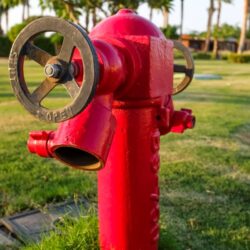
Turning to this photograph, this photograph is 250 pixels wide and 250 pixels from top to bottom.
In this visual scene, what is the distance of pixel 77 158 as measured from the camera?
1.42 meters

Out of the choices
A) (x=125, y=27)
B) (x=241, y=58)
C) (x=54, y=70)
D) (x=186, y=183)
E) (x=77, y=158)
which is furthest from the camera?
(x=241, y=58)

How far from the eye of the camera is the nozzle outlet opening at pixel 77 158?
1387 mm

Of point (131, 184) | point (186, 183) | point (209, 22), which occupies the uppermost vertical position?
point (209, 22)

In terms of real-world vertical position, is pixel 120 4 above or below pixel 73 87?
above

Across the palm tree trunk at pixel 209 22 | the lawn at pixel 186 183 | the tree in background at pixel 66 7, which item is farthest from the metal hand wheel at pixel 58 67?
the palm tree trunk at pixel 209 22

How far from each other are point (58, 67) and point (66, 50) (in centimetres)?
5

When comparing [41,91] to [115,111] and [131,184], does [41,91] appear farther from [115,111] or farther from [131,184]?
[131,184]

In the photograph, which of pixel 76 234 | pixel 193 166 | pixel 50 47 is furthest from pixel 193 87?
pixel 50 47

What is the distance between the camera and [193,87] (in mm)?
11438

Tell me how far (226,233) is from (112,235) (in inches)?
40.6

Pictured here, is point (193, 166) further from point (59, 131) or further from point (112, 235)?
point (59, 131)

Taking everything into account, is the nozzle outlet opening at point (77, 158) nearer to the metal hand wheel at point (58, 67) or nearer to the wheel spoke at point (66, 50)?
the metal hand wheel at point (58, 67)

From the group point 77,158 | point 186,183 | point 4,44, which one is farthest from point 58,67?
point 4,44

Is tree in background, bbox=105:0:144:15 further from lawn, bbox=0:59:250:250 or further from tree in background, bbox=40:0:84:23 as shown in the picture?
lawn, bbox=0:59:250:250
